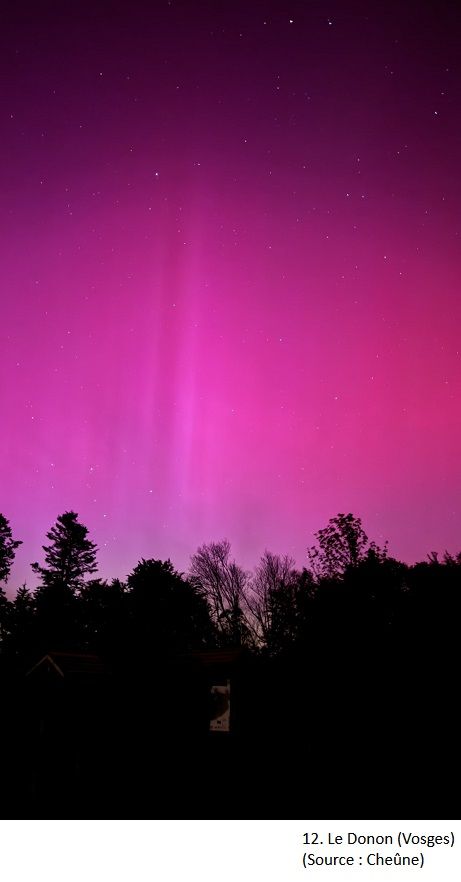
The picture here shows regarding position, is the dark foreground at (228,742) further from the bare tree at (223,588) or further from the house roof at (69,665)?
the bare tree at (223,588)

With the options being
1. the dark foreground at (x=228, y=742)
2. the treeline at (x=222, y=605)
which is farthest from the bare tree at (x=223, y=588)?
the dark foreground at (x=228, y=742)

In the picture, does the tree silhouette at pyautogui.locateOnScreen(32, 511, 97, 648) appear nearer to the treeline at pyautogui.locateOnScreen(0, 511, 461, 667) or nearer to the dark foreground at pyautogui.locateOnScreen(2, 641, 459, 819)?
the treeline at pyautogui.locateOnScreen(0, 511, 461, 667)

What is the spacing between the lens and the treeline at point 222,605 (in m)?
25.7

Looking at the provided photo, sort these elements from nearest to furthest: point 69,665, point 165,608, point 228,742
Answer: point 228,742 → point 69,665 → point 165,608

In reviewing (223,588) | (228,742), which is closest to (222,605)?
(223,588)

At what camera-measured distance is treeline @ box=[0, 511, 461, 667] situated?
25.7 meters

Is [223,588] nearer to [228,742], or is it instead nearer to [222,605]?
[222,605]

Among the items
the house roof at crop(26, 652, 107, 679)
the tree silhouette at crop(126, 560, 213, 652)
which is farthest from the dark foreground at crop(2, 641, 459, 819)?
the tree silhouette at crop(126, 560, 213, 652)

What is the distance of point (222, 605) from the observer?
5825 cm

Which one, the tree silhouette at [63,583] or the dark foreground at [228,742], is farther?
the tree silhouette at [63,583]

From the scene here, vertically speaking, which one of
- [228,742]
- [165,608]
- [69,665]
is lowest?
[228,742]

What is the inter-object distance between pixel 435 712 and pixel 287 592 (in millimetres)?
34756
